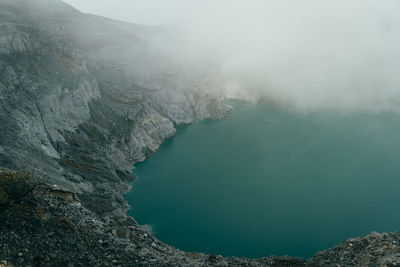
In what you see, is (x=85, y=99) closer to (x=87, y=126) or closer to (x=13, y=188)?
(x=87, y=126)

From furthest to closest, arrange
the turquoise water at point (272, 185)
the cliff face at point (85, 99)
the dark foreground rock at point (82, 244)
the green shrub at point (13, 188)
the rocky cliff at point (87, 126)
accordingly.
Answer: the turquoise water at point (272, 185) → the cliff face at point (85, 99) → the rocky cliff at point (87, 126) → the green shrub at point (13, 188) → the dark foreground rock at point (82, 244)

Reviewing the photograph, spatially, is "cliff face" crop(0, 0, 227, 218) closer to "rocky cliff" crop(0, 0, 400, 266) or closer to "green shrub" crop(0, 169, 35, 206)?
"rocky cliff" crop(0, 0, 400, 266)

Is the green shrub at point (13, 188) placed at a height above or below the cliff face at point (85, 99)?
below

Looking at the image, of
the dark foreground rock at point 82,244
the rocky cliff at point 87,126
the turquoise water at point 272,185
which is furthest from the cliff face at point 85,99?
the dark foreground rock at point 82,244

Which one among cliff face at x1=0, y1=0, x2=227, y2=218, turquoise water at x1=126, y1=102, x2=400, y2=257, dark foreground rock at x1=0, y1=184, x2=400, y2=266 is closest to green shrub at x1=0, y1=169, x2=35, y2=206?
dark foreground rock at x1=0, y1=184, x2=400, y2=266

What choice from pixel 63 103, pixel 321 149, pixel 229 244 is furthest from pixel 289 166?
pixel 63 103

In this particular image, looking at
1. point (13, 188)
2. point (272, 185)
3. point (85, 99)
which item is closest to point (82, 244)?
point (13, 188)

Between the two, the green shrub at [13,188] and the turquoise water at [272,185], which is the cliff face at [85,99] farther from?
the green shrub at [13,188]

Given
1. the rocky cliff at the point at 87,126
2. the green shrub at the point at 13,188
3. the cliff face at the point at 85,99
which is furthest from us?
the cliff face at the point at 85,99

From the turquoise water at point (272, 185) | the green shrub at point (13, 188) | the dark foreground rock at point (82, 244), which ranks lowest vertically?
the dark foreground rock at point (82, 244)
